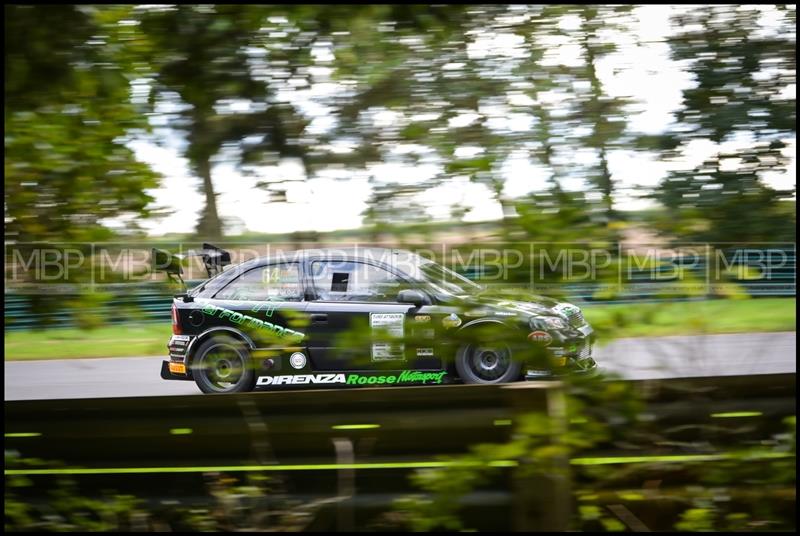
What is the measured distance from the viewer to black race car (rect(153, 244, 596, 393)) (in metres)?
2.35

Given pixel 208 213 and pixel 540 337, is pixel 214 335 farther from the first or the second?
pixel 540 337

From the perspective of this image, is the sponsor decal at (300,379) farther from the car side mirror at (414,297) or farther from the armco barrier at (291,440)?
the car side mirror at (414,297)

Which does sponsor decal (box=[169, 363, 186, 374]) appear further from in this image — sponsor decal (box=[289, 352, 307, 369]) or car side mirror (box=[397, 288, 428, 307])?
car side mirror (box=[397, 288, 428, 307])

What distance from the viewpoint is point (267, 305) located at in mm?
3338

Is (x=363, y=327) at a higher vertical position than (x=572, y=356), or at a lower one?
higher

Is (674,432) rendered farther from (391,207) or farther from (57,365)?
(57,365)

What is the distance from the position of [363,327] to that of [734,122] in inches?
61.4

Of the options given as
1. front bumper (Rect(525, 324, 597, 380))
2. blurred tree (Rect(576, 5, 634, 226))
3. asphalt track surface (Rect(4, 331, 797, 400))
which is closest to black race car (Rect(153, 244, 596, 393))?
front bumper (Rect(525, 324, 597, 380))

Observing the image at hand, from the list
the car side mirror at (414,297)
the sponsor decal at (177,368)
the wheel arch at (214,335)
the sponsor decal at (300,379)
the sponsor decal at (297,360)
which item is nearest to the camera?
the car side mirror at (414,297)

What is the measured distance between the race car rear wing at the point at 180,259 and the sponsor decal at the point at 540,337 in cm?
123

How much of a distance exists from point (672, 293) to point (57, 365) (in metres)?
3.17

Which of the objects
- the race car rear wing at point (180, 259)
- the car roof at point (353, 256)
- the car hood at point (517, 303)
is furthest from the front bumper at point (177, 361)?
the car hood at point (517, 303)

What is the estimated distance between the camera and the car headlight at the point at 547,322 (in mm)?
2336

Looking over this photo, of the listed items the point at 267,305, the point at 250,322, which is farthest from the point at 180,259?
the point at 267,305
